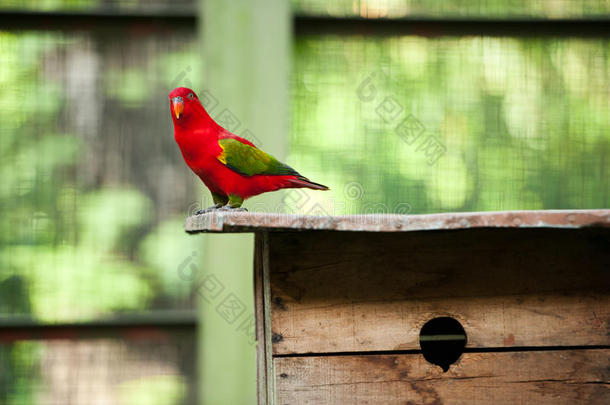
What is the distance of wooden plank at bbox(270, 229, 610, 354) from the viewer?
3.18 feet

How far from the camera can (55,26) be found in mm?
1673

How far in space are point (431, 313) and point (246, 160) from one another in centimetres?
46

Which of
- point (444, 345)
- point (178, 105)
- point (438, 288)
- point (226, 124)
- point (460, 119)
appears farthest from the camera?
point (460, 119)

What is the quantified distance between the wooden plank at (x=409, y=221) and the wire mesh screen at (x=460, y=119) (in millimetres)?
869

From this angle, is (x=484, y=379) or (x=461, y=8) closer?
(x=484, y=379)

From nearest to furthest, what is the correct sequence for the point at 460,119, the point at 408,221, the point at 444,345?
1. the point at 408,221
2. the point at 444,345
3. the point at 460,119

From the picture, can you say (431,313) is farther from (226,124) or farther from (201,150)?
(226,124)

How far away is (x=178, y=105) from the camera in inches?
43.8

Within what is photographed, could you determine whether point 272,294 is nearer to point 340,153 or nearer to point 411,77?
point 340,153

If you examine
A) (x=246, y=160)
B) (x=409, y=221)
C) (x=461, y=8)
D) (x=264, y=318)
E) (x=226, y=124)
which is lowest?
(x=264, y=318)

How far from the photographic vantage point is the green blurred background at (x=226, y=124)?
64.5 inches

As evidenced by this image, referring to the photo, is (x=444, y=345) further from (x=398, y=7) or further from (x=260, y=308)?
(x=398, y=7)

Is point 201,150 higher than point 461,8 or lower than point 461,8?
lower

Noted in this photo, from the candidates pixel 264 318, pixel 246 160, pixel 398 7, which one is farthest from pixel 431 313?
pixel 398 7
